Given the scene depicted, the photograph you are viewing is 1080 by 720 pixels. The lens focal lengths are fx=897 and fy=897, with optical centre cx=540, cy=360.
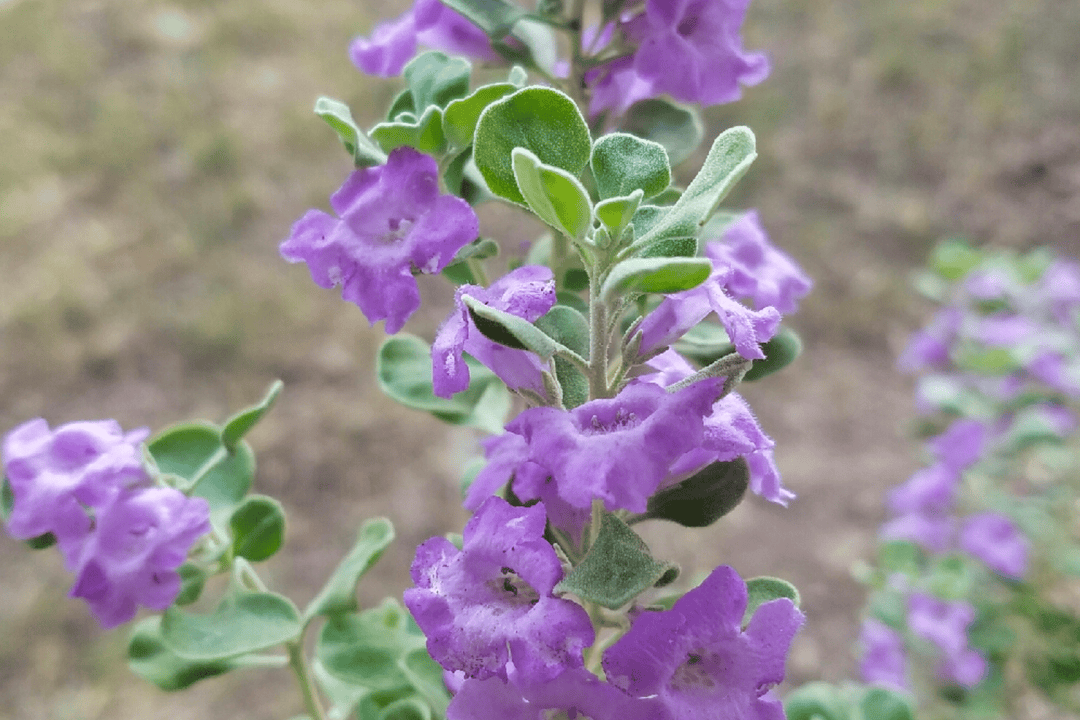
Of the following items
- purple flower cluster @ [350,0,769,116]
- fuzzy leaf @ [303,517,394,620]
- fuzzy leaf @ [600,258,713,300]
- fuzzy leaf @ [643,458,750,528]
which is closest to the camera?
fuzzy leaf @ [600,258,713,300]

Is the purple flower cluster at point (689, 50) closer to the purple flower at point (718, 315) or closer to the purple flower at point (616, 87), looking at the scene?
the purple flower at point (616, 87)

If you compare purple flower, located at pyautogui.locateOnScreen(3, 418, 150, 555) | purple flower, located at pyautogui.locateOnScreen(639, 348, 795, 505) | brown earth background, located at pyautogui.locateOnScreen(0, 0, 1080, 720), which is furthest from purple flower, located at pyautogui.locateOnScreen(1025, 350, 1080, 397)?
purple flower, located at pyautogui.locateOnScreen(3, 418, 150, 555)

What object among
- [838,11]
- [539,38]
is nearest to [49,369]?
[539,38]

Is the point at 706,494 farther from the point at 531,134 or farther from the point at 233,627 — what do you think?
the point at 233,627

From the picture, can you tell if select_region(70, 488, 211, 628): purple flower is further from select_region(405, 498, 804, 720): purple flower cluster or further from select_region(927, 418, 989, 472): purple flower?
select_region(927, 418, 989, 472): purple flower

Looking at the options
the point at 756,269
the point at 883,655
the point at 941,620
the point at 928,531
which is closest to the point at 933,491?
the point at 928,531
